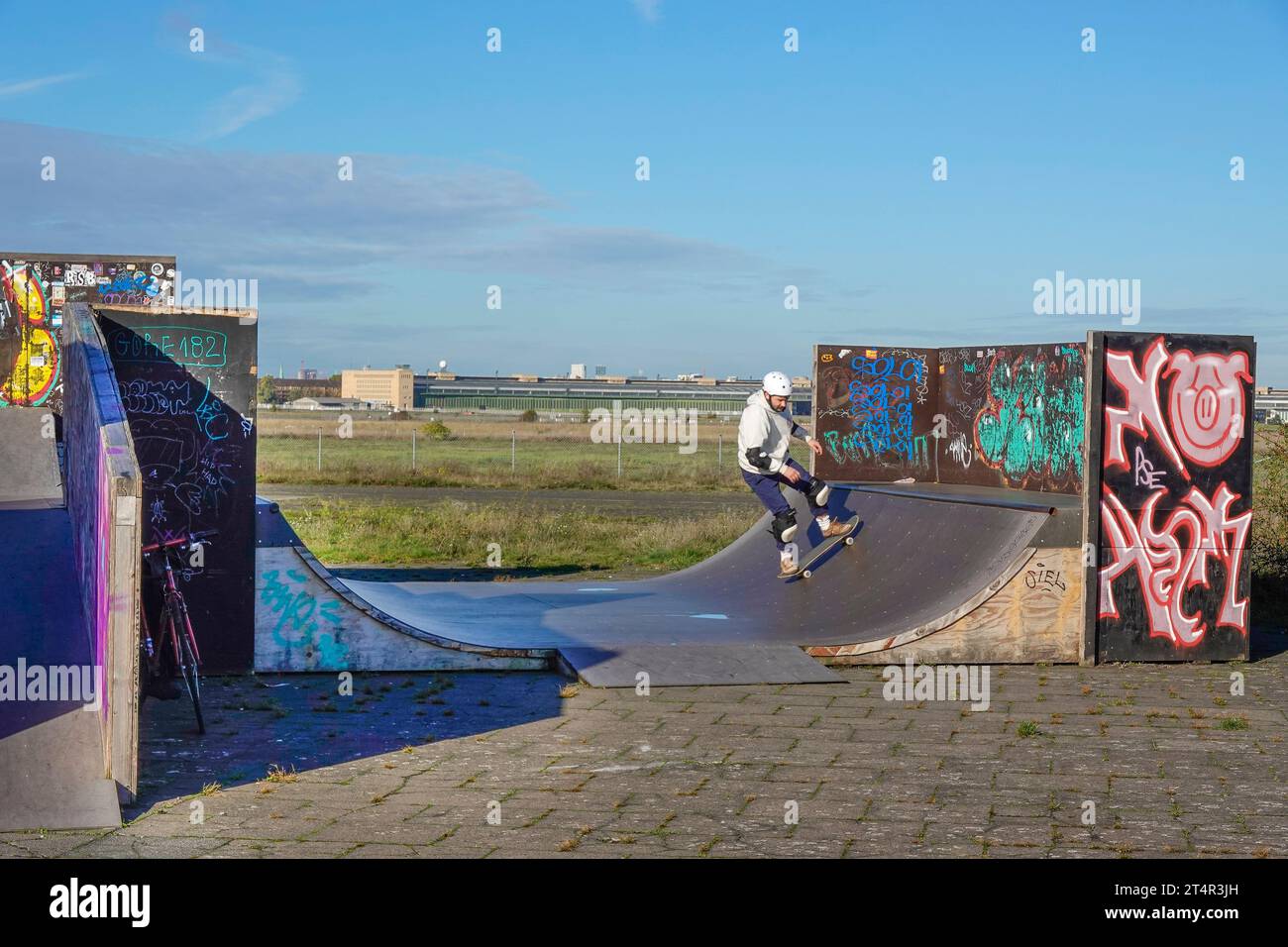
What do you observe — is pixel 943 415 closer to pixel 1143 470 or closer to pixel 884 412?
pixel 884 412

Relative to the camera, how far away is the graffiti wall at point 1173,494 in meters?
10.5

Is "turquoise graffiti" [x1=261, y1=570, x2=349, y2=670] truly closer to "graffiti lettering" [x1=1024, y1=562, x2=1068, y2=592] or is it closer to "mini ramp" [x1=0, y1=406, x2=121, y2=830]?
"mini ramp" [x1=0, y1=406, x2=121, y2=830]

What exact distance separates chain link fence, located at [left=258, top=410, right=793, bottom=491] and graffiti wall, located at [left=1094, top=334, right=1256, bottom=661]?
10.5m

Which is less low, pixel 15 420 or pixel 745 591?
pixel 15 420

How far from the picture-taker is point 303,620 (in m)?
9.52

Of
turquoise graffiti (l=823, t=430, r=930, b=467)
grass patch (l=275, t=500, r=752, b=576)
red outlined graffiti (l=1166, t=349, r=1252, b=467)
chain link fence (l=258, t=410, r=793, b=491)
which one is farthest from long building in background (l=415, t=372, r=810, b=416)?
red outlined graffiti (l=1166, t=349, r=1252, b=467)

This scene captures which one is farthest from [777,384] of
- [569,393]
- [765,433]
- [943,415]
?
[569,393]

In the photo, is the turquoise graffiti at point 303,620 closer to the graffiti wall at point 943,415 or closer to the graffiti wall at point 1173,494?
the graffiti wall at point 1173,494

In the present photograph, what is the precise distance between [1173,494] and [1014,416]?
2.53 metres
